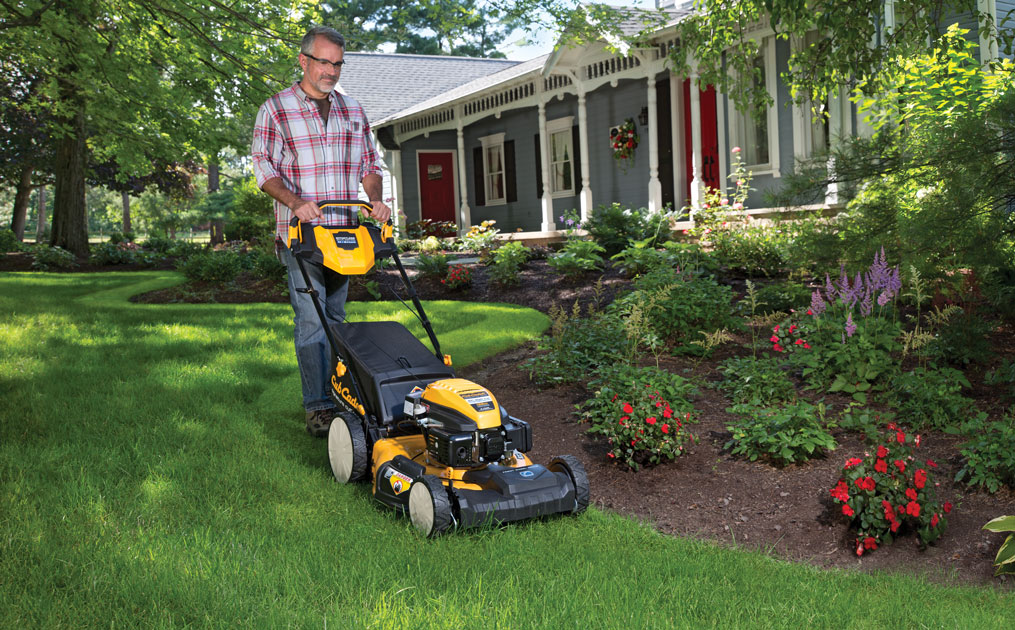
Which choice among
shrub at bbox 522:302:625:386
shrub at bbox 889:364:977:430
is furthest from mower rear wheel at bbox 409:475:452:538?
shrub at bbox 889:364:977:430

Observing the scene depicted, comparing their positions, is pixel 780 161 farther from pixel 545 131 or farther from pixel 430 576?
pixel 430 576

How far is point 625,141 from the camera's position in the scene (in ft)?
52.9

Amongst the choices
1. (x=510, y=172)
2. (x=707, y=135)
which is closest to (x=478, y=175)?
(x=510, y=172)

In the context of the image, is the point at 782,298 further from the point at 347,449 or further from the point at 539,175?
the point at 539,175

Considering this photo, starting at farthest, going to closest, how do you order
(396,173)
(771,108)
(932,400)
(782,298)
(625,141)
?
(396,173), (625,141), (771,108), (782,298), (932,400)

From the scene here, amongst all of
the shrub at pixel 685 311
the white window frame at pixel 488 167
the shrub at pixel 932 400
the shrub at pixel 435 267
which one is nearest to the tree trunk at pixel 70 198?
the white window frame at pixel 488 167

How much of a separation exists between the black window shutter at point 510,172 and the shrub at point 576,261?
9661 millimetres

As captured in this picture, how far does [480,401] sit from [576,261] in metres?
7.18

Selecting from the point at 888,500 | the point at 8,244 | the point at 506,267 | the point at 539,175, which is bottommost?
the point at 888,500

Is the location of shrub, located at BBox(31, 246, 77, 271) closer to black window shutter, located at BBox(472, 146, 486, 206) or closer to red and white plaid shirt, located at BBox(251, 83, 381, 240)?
black window shutter, located at BBox(472, 146, 486, 206)

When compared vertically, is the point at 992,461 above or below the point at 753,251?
below

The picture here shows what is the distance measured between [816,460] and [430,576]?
241cm

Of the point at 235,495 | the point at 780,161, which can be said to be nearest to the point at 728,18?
the point at 235,495

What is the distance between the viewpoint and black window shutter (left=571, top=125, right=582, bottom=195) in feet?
58.5
